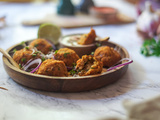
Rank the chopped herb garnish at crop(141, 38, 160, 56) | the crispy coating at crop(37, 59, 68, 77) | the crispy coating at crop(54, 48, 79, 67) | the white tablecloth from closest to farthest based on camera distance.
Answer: the white tablecloth < the crispy coating at crop(37, 59, 68, 77) < the crispy coating at crop(54, 48, 79, 67) < the chopped herb garnish at crop(141, 38, 160, 56)

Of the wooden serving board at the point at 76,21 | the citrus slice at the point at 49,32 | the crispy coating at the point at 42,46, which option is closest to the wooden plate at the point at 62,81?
the crispy coating at the point at 42,46

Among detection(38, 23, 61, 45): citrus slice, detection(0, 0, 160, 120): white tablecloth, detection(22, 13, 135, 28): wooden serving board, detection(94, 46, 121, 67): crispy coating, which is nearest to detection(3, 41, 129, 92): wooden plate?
detection(0, 0, 160, 120): white tablecloth

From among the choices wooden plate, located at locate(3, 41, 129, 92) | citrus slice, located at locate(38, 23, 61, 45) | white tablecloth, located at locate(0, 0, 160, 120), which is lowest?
white tablecloth, located at locate(0, 0, 160, 120)

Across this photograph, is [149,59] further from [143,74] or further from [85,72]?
[85,72]

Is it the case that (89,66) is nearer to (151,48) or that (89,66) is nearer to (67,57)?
(67,57)

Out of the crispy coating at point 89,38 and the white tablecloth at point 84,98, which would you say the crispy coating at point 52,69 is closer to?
the white tablecloth at point 84,98

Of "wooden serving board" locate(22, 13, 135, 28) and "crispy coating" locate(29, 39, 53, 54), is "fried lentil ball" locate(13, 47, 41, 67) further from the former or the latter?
"wooden serving board" locate(22, 13, 135, 28)

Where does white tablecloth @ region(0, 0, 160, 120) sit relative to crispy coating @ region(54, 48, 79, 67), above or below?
below
